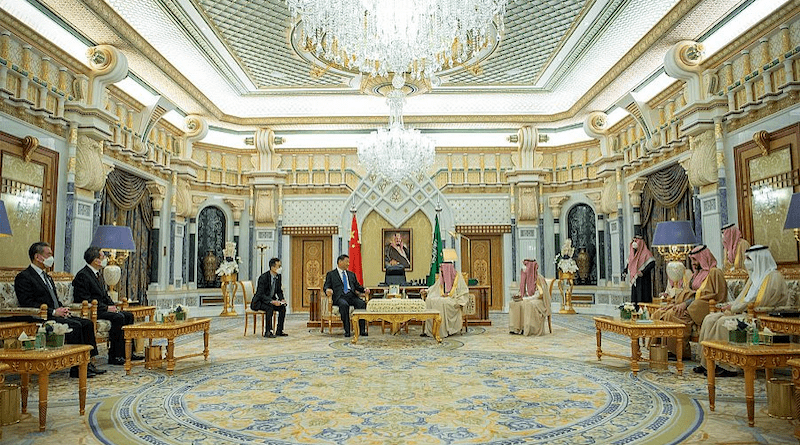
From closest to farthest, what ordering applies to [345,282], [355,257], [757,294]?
[757,294], [345,282], [355,257]

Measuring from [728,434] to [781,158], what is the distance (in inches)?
193

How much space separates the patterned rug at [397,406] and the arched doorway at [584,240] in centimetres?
791

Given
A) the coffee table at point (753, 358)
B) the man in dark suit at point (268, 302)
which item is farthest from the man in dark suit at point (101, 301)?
the coffee table at point (753, 358)

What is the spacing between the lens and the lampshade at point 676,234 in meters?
7.94

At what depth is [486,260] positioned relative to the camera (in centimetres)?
1464

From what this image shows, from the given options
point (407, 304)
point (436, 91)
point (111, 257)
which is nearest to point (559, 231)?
point (436, 91)

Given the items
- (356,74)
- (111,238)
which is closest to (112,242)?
(111,238)

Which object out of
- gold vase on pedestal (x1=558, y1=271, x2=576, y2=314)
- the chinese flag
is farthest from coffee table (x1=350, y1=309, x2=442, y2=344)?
gold vase on pedestal (x1=558, y1=271, x2=576, y2=314)

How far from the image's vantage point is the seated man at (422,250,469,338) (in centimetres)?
905

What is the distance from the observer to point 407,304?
821 cm

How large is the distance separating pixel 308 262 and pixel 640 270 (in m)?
8.27

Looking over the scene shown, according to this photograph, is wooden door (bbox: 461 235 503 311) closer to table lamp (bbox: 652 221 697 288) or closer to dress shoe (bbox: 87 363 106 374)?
table lamp (bbox: 652 221 697 288)

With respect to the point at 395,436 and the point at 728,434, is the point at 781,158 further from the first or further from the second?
the point at 395,436

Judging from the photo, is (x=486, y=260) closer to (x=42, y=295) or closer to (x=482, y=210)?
(x=482, y=210)
